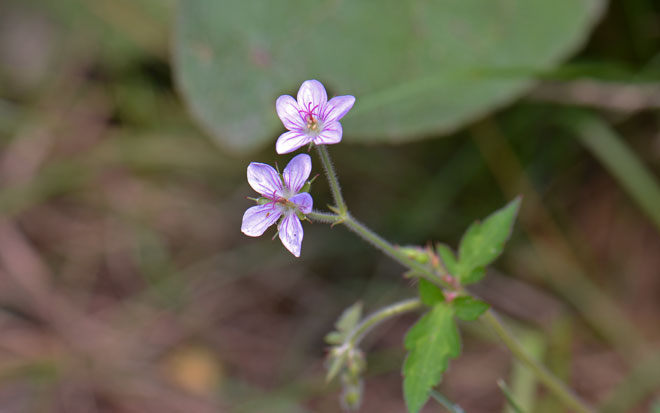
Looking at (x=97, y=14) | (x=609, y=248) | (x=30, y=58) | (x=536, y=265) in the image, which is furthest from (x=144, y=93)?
(x=609, y=248)

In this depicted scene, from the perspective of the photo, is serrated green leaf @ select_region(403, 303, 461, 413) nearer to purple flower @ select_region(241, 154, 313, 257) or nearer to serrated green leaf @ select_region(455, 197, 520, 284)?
serrated green leaf @ select_region(455, 197, 520, 284)

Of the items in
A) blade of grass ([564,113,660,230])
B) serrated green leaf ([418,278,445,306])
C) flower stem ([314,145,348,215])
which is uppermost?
blade of grass ([564,113,660,230])

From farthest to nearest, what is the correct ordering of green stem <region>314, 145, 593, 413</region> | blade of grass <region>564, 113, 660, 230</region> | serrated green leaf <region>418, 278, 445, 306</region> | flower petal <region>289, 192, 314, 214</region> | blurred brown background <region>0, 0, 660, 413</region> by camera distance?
1. blurred brown background <region>0, 0, 660, 413</region>
2. blade of grass <region>564, 113, 660, 230</region>
3. serrated green leaf <region>418, 278, 445, 306</region>
4. green stem <region>314, 145, 593, 413</region>
5. flower petal <region>289, 192, 314, 214</region>

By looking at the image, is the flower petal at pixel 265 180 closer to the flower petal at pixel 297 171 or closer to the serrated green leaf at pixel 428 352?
the flower petal at pixel 297 171

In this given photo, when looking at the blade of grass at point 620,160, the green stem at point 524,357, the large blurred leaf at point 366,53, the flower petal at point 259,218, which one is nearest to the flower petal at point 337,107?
the flower petal at point 259,218

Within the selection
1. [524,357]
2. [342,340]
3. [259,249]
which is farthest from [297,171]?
[259,249]

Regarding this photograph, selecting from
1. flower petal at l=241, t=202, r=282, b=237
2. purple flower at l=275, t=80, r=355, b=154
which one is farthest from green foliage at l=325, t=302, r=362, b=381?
purple flower at l=275, t=80, r=355, b=154
